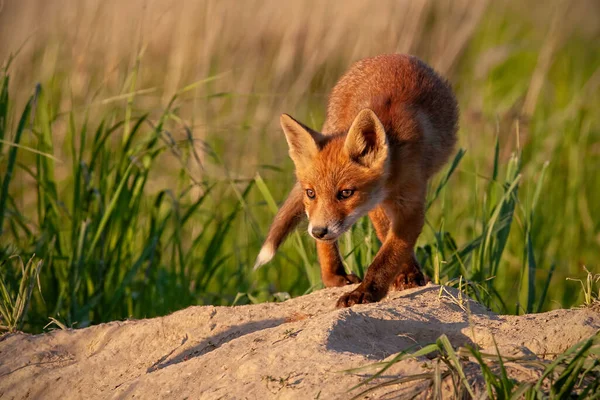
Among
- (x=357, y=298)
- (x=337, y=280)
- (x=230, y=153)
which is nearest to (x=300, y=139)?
(x=337, y=280)

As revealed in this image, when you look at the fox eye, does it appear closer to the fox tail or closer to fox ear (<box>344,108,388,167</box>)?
fox ear (<box>344,108,388,167</box>)

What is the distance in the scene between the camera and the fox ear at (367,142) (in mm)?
4418

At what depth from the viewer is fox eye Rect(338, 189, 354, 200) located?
4530mm

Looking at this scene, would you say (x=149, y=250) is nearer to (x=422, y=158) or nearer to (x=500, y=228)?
(x=422, y=158)

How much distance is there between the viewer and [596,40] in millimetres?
12195

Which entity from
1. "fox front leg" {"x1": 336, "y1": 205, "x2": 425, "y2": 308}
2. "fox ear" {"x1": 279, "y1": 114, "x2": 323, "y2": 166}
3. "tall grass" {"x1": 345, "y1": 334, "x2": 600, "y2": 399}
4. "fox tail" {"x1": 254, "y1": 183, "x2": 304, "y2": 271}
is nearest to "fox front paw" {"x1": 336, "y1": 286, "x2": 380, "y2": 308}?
"fox front leg" {"x1": 336, "y1": 205, "x2": 425, "y2": 308}

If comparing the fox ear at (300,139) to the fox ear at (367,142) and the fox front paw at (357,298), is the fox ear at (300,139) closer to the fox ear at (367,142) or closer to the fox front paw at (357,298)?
the fox ear at (367,142)

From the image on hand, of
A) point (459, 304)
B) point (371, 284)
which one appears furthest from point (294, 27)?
point (459, 304)

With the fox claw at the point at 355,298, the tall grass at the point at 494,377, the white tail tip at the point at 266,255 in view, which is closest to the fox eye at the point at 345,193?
the white tail tip at the point at 266,255

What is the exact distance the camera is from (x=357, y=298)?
13.3ft

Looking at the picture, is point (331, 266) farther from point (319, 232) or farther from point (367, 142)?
point (367, 142)

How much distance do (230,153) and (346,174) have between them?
11.4ft

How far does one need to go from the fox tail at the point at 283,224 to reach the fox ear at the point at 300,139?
21 cm

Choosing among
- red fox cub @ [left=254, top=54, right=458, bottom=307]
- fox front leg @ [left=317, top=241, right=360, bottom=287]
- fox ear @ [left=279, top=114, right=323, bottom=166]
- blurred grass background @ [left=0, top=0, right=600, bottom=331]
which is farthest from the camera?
blurred grass background @ [left=0, top=0, right=600, bottom=331]
